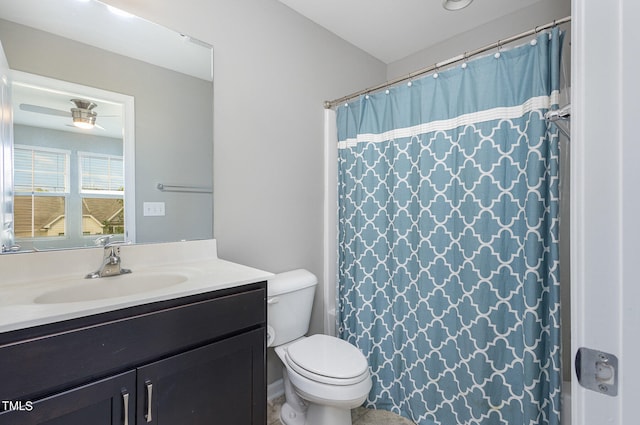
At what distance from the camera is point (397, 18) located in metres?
1.95

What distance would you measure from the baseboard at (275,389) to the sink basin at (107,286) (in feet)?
3.37

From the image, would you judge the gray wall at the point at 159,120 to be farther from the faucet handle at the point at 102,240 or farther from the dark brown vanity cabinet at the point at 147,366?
the dark brown vanity cabinet at the point at 147,366

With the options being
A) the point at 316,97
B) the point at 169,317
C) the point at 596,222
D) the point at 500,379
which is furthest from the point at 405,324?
the point at 316,97

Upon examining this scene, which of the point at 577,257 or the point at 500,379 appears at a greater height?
the point at 577,257

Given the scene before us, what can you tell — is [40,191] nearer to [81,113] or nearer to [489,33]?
[81,113]

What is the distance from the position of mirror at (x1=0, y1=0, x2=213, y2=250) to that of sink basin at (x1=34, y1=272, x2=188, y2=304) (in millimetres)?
203

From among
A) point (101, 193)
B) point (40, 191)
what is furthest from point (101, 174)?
point (40, 191)

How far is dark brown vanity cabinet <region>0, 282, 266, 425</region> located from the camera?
2.33 feet

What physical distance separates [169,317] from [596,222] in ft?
3.51

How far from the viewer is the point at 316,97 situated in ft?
6.68

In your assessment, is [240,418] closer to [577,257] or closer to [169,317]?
[169,317]

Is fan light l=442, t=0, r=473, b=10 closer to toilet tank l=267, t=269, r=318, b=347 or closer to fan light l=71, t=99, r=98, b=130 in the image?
toilet tank l=267, t=269, r=318, b=347

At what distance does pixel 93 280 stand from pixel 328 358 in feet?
3.54

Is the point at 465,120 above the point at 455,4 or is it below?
below
